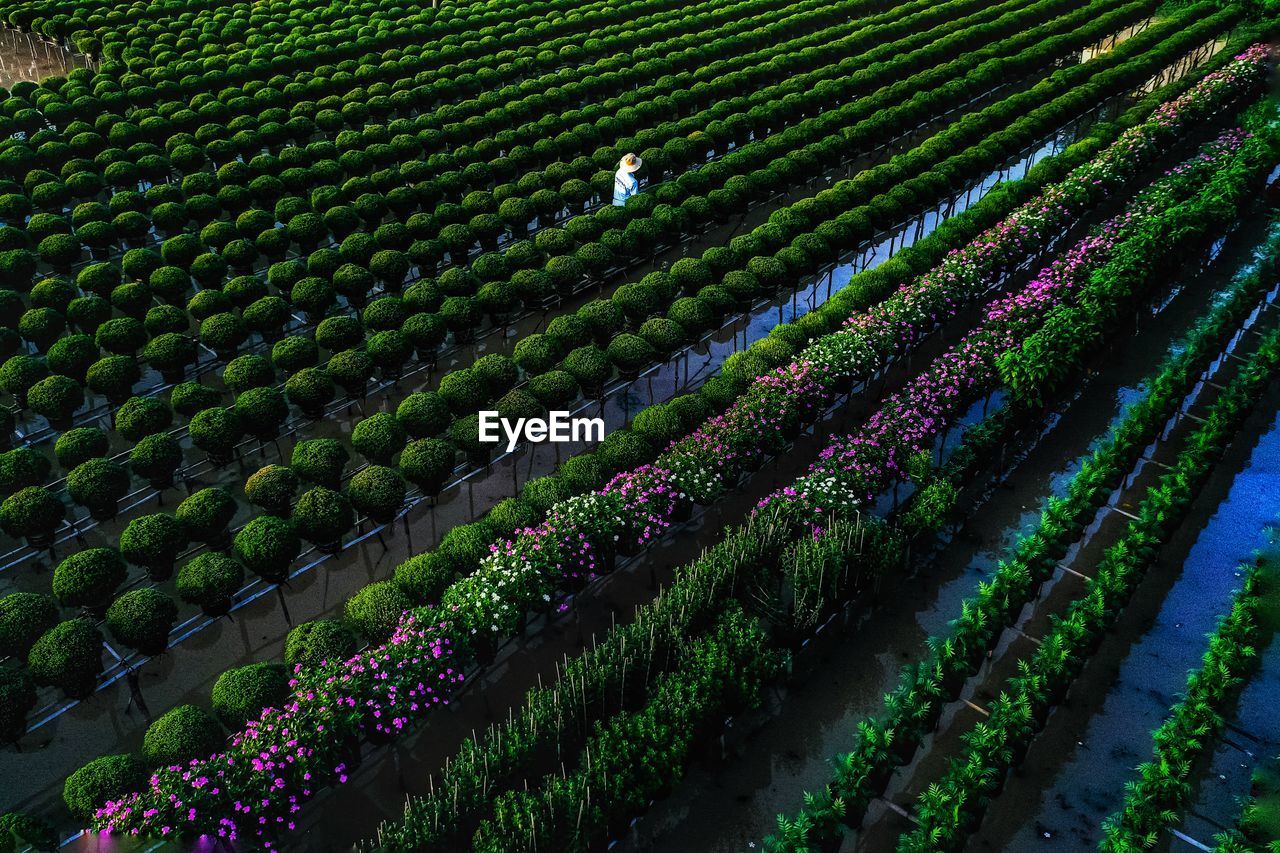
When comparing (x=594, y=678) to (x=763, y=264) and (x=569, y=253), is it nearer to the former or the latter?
(x=763, y=264)

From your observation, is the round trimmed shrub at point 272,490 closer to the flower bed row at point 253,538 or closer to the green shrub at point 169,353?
the flower bed row at point 253,538

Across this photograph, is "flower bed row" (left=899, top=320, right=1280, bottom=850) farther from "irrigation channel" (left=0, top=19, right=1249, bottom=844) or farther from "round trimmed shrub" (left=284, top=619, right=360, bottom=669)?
"round trimmed shrub" (left=284, top=619, right=360, bottom=669)

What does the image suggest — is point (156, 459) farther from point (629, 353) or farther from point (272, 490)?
point (629, 353)

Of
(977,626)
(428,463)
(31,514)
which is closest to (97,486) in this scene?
(31,514)

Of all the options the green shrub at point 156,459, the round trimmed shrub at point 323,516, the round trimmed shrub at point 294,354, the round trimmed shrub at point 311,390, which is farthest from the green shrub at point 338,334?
the round trimmed shrub at point 323,516

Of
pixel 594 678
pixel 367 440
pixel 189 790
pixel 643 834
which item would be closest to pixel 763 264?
pixel 367 440
